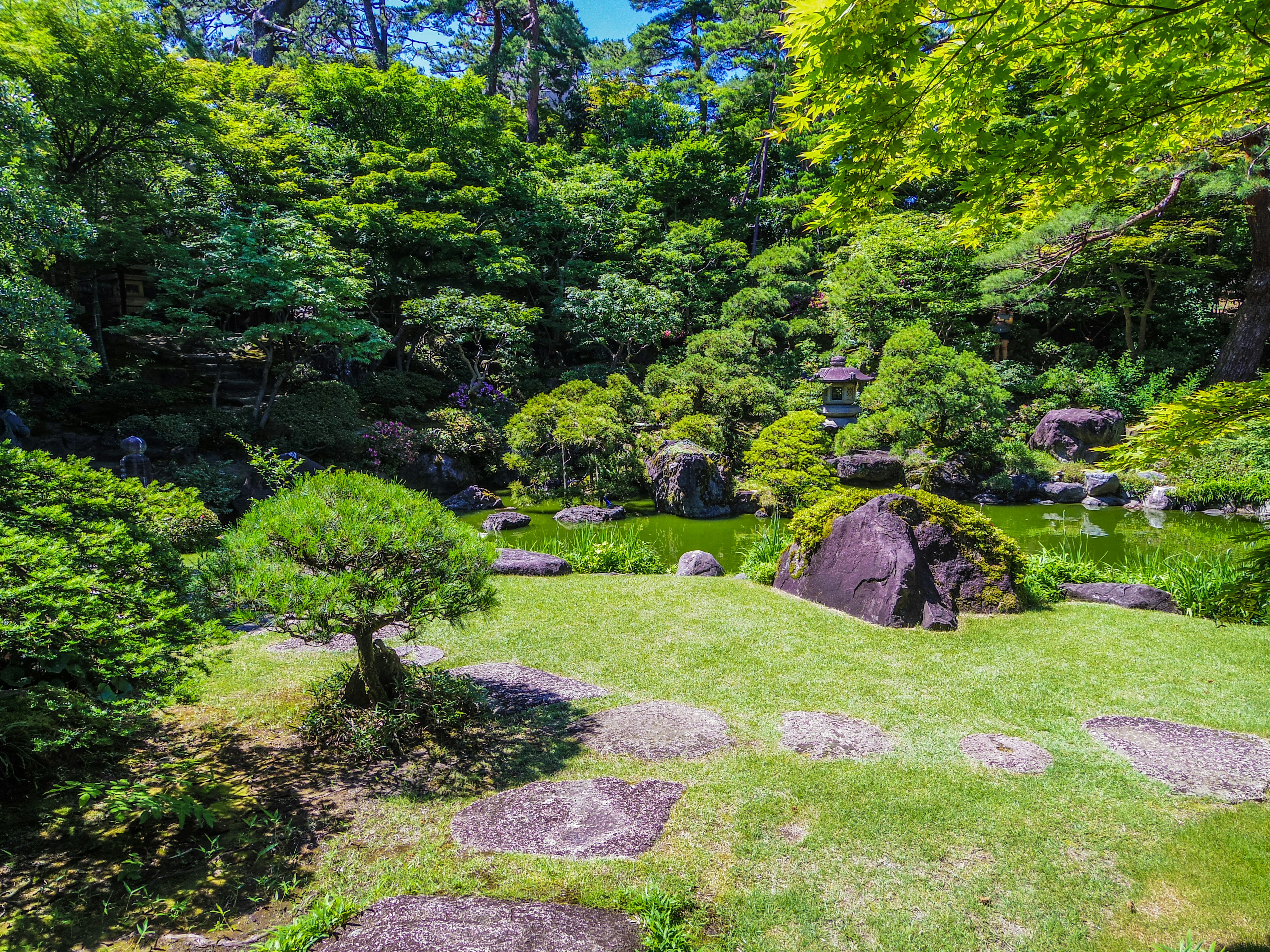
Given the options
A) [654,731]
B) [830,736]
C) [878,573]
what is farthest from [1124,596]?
[654,731]

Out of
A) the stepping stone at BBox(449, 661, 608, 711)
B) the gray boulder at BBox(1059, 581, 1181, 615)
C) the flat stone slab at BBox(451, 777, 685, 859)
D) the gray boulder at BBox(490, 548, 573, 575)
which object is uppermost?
the gray boulder at BBox(1059, 581, 1181, 615)

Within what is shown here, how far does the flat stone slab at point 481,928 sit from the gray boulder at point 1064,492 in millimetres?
13679

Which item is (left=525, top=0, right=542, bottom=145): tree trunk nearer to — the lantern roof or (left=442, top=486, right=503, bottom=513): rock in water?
the lantern roof

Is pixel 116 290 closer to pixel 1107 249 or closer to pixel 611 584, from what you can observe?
pixel 611 584

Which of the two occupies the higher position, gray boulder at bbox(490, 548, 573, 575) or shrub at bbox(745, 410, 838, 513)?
shrub at bbox(745, 410, 838, 513)

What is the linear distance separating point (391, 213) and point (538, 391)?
5.16m

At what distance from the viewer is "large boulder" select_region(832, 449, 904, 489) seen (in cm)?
1259

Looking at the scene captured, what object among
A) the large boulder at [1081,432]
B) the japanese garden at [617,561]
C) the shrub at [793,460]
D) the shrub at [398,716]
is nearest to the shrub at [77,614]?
the japanese garden at [617,561]

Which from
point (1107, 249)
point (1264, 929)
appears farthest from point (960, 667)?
point (1107, 249)

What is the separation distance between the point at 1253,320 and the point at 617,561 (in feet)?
53.8

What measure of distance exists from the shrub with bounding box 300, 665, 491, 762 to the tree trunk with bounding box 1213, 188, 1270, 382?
1830 centimetres

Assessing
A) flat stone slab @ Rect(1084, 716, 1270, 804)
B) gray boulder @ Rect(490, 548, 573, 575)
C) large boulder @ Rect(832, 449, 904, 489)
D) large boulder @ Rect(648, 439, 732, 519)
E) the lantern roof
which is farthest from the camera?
the lantern roof

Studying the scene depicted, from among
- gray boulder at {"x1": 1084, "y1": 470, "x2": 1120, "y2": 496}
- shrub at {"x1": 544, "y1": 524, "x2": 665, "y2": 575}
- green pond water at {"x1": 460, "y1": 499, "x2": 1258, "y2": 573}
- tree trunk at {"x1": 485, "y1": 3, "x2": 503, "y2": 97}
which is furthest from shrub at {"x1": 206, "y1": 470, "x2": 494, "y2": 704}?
tree trunk at {"x1": 485, "y1": 3, "x2": 503, "y2": 97}

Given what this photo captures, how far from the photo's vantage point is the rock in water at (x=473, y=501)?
Result: 40.2 ft
